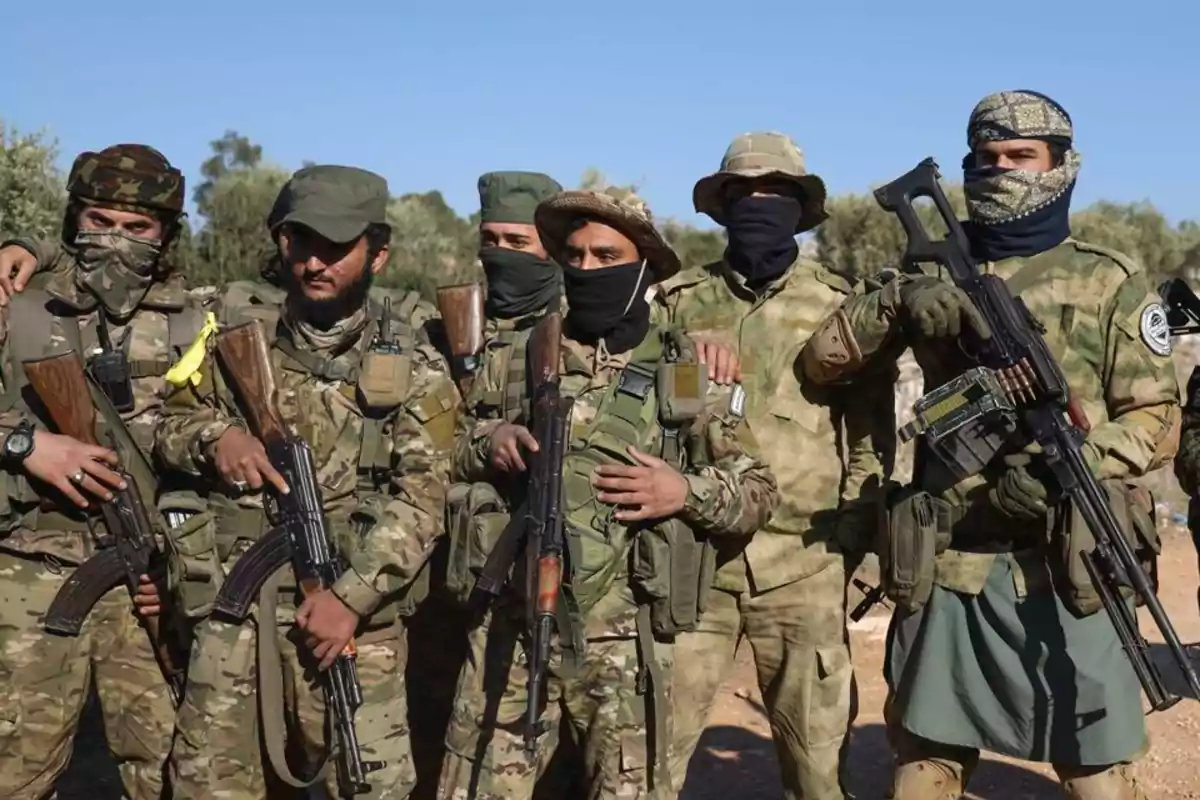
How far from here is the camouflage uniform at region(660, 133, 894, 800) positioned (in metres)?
4.06

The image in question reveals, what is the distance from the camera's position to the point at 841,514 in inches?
165

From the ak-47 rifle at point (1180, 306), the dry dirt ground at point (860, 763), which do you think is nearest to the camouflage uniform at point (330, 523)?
the dry dirt ground at point (860, 763)

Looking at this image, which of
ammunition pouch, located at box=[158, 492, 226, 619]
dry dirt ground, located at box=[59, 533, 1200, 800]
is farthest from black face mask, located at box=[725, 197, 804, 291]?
dry dirt ground, located at box=[59, 533, 1200, 800]

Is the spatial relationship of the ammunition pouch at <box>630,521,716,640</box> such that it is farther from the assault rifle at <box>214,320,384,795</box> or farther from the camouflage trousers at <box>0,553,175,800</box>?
the camouflage trousers at <box>0,553,175,800</box>

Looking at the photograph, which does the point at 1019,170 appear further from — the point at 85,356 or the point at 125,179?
the point at 85,356

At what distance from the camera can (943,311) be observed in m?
3.66

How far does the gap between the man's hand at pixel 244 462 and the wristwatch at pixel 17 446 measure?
2.03 feet

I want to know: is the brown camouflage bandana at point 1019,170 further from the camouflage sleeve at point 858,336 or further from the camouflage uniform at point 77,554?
the camouflage uniform at point 77,554

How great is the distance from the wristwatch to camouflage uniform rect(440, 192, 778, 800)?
4.59 ft

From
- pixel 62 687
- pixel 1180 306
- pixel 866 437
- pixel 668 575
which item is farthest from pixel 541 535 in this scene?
pixel 1180 306

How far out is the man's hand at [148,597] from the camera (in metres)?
3.95

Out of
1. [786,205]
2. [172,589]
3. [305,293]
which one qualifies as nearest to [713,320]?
[786,205]

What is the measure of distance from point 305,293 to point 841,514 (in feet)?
6.34

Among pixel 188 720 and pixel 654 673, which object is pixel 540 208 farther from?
pixel 188 720
